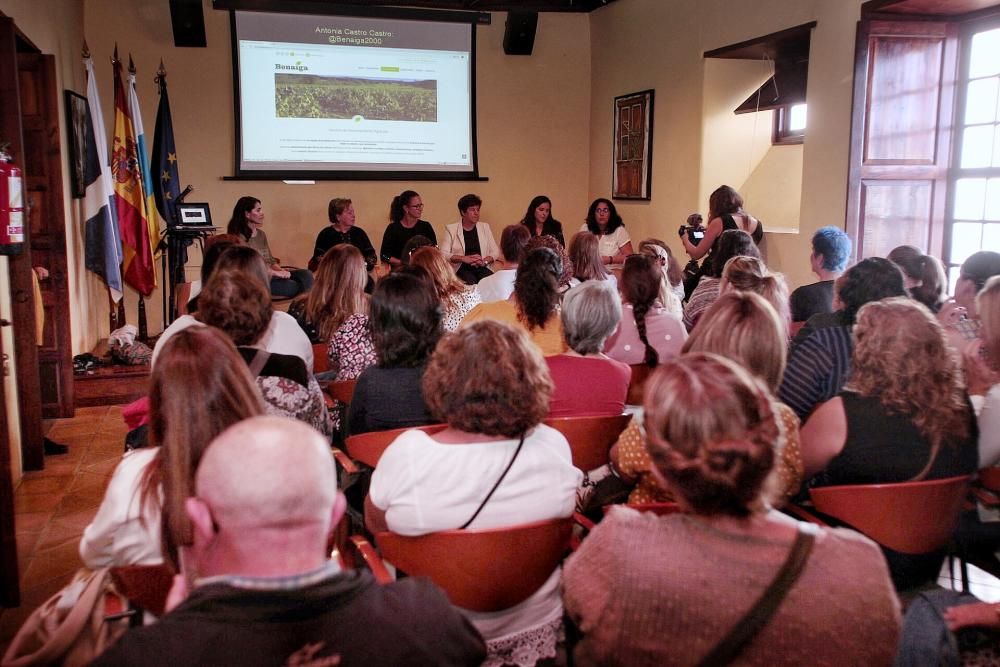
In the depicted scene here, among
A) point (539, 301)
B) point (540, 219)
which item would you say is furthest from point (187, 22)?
point (539, 301)

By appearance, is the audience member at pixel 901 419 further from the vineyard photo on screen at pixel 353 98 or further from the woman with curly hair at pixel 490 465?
the vineyard photo on screen at pixel 353 98

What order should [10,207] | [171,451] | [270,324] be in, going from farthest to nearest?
[10,207] < [270,324] < [171,451]

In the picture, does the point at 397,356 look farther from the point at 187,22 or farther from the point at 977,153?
the point at 187,22

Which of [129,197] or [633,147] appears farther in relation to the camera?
[633,147]

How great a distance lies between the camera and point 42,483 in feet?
13.8

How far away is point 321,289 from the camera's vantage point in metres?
4.07

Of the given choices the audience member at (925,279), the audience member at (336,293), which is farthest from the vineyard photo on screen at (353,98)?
the audience member at (925,279)

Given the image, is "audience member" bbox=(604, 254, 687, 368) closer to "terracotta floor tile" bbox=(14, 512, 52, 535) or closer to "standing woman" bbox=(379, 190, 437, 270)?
"terracotta floor tile" bbox=(14, 512, 52, 535)

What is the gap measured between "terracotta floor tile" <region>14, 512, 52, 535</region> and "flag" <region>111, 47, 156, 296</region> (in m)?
3.15

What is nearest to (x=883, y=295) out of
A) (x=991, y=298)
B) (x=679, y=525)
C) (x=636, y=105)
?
(x=991, y=298)

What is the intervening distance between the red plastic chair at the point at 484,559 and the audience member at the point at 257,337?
0.90 meters

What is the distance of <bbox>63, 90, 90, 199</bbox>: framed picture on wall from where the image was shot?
5766mm

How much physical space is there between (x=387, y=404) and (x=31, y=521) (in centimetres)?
206

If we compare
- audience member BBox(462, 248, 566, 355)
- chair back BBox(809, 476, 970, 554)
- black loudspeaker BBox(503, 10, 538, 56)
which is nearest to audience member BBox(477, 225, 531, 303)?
audience member BBox(462, 248, 566, 355)
